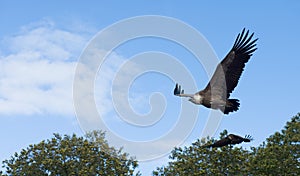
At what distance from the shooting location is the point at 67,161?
39.0 metres

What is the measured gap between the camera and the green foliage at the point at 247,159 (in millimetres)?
33594

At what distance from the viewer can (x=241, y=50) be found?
14.6 meters

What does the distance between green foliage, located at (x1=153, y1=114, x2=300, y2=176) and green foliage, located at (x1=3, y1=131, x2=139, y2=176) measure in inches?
141

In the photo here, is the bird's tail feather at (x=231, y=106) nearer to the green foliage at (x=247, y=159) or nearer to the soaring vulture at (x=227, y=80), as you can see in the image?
the soaring vulture at (x=227, y=80)

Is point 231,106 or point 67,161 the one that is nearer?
point 231,106

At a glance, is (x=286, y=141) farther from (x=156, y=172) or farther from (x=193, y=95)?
(x=193, y=95)

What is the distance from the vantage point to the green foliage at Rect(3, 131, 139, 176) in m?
38.4

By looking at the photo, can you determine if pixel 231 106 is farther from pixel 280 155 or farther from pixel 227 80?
pixel 280 155

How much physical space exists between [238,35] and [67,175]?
26908 mm

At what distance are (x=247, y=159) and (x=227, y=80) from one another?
79.9ft

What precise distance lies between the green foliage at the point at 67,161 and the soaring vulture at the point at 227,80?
24.4 m

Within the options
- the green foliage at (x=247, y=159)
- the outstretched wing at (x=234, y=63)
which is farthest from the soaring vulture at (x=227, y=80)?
the green foliage at (x=247, y=159)

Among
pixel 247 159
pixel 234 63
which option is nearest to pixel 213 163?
pixel 247 159

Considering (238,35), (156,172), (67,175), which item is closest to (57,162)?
(67,175)
